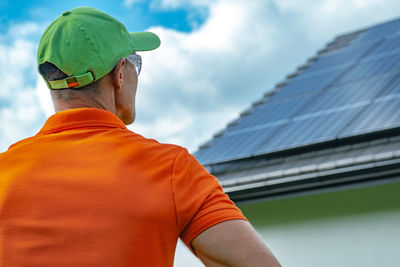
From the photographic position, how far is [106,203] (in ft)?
4.51

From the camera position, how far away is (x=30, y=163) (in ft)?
4.97

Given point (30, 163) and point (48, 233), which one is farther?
point (30, 163)

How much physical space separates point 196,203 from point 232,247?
0.13 metres

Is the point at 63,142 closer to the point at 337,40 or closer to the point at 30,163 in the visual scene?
the point at 30,163

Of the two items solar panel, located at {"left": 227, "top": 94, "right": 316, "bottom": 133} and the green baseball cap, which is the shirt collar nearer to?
the green baseball cap

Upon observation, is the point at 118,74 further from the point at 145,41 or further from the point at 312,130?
the point at 312,130

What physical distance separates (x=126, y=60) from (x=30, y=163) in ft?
1.40

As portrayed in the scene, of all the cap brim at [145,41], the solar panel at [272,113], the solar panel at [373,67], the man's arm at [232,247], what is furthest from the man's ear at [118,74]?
the solar panel at [373,67]

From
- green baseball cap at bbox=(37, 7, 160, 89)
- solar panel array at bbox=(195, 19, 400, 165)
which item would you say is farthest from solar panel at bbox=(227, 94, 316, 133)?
green baseball cap at bbox=(37, 7, 160, 89)

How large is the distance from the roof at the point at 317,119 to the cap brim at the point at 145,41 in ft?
12.7

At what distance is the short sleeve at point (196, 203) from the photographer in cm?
136

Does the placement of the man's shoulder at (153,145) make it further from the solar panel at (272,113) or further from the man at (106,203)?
the solar panel at (272,113)

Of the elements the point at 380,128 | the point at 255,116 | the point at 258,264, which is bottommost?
the point at 258,264

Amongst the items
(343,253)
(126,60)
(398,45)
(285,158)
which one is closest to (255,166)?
(285,158)
